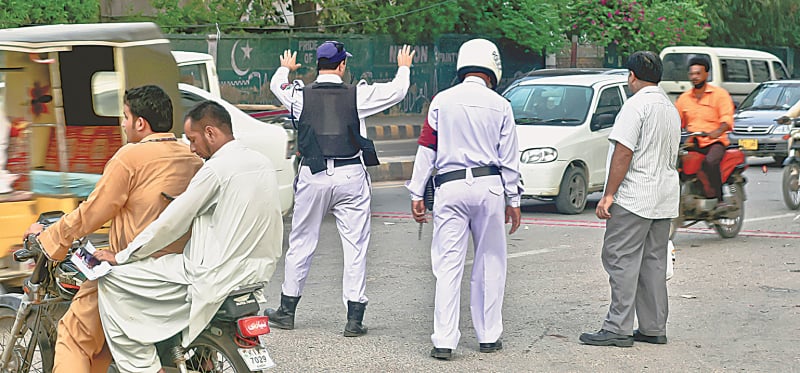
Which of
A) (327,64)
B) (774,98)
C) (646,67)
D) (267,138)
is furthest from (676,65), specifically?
(327,64)

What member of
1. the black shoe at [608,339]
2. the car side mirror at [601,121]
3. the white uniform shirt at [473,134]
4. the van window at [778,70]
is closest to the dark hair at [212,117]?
the white uniform shirt at [473,134]

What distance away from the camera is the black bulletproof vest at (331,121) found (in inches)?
292

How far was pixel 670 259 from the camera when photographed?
727 cm

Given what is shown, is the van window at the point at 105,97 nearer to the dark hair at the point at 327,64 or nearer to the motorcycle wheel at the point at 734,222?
the dark hair at the point at 327,64

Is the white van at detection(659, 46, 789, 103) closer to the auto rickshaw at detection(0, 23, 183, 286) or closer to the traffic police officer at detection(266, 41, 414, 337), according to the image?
the auto rickshaw at detection(0, 23, 183, 286)

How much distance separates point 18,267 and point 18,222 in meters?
0.29

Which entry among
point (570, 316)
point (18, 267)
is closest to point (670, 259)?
point (570, 316)

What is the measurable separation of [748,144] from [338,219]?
13.3 metres

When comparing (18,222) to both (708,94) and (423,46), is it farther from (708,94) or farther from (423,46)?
(423,46)

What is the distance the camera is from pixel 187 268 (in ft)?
15.9

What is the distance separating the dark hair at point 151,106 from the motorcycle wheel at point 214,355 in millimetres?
890

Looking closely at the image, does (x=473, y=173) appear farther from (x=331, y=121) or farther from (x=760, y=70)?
(x=760, y=70)

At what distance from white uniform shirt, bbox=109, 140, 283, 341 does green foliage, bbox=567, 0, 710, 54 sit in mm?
27848

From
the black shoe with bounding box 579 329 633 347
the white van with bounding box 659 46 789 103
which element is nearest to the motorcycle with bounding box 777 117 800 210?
the black shoe with bounding box 579 329 633 347
